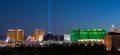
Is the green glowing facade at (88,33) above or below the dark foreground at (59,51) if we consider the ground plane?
above

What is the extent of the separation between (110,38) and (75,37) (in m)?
41.5

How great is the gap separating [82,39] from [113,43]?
127 ft

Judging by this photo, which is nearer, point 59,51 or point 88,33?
point 59,51

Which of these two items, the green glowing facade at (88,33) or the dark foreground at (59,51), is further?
A: the green glowing facade at (88,33)

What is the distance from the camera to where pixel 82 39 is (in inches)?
6939

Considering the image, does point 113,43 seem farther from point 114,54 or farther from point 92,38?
point 114,54

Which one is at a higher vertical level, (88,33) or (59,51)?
(88,33)

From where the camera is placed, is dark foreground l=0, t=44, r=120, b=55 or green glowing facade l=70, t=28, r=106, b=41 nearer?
dark foreground l=0, t=44, r=120, b=55

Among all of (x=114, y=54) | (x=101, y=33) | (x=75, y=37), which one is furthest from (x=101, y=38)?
(x=114, y=54)

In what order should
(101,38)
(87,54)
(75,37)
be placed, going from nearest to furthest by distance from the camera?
(87,54), (101,38), (75,37)

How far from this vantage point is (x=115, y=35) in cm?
14362

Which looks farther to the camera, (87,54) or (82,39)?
(82,39)

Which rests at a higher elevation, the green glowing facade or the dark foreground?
the green glowing facade

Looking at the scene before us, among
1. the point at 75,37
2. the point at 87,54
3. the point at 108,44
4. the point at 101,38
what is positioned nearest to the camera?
the point at 87,54
